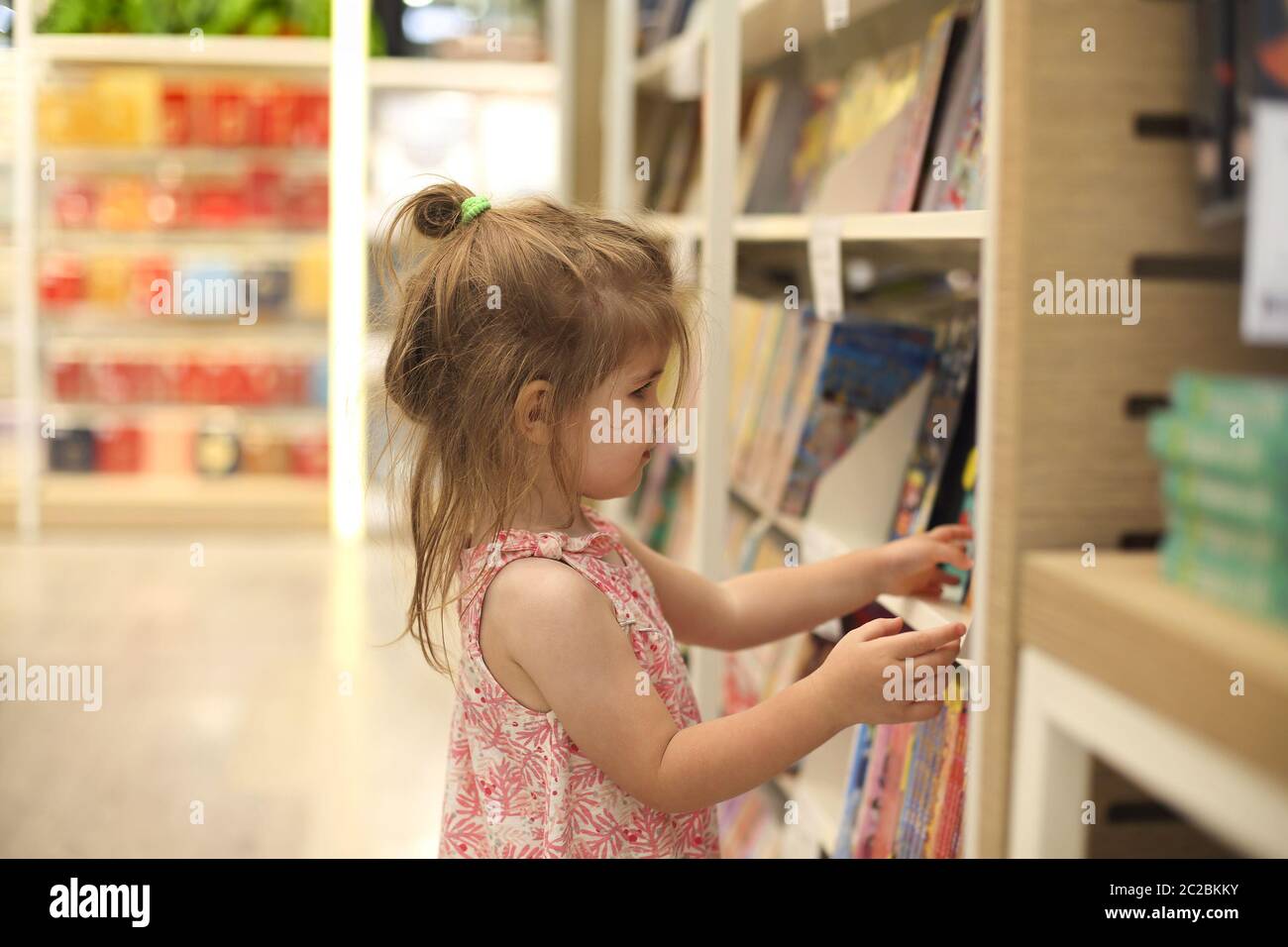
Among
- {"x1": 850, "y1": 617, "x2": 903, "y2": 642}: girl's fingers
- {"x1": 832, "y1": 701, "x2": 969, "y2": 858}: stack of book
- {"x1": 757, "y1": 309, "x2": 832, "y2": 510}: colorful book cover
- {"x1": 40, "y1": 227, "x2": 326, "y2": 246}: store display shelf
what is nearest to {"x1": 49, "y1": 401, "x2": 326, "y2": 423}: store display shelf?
{"x1": 40, "y1": 227, "x2": 326, "y2": 246}: store display shelf

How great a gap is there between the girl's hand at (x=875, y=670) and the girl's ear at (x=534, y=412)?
31cm

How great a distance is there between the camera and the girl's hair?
108cm

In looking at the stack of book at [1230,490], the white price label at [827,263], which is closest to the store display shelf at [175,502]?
the white price label at [827,263]

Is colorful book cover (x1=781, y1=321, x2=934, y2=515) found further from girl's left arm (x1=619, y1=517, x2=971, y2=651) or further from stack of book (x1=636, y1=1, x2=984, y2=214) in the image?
girl's left arm (x1=619, y1=517, x2=971, y2=651)

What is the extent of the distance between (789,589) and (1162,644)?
0.54 m

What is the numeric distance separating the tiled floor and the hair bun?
2.41 feet

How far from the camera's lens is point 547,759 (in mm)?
1088

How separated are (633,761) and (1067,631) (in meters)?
0.35

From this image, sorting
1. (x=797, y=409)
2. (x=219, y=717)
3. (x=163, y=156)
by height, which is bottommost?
(x=219, y=717)

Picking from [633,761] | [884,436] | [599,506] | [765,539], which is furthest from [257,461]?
[633,761]

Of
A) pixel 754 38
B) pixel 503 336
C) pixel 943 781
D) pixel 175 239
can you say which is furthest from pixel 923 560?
pixel 175 239

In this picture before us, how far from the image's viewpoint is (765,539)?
1.97 m

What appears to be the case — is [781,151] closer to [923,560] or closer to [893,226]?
[893,226]
